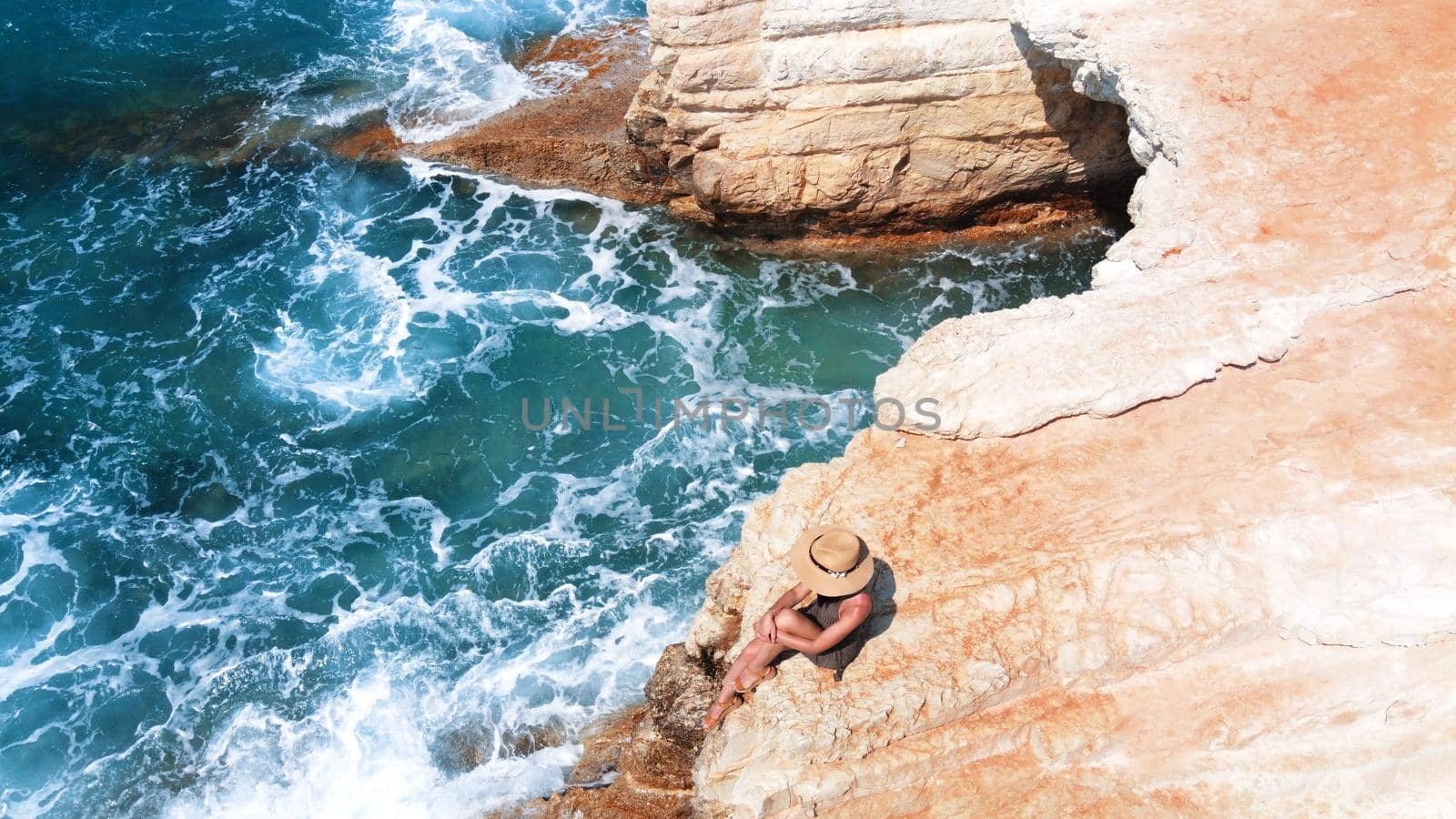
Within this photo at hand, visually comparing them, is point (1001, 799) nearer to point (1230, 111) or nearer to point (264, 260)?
point (1230, 111)

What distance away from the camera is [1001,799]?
6.51 meters

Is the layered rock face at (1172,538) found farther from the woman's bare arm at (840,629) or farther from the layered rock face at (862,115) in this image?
the layered rock face at (862,115)

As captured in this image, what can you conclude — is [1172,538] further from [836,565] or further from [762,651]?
[762,651]

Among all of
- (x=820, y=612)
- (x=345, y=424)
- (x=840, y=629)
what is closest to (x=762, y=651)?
(x=820, y=612)

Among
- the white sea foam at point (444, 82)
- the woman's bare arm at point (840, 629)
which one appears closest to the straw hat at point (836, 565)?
the woman's bare arm at point (840, 629)

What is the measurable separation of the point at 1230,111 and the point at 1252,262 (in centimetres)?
243

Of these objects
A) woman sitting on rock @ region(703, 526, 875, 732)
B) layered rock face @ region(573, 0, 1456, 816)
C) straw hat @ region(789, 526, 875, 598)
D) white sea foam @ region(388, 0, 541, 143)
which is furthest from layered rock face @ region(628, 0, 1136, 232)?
straw hat @ region(789, 526, 875, 598)

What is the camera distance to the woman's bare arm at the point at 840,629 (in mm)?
6484

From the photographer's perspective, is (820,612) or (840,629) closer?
(840,629)

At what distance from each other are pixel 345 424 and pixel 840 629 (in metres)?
8.97

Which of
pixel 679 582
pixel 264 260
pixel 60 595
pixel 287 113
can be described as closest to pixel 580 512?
pixel 679 582

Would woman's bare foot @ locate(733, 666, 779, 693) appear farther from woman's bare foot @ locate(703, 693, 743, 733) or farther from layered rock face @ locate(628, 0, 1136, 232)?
layered rock face @ locate(628, 0, 1136, 232)

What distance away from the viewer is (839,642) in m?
6.61

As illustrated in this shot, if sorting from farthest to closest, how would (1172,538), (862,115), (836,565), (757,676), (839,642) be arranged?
(862,115)
(1172,538)
(757,676)
(839,642)
(836,565)
